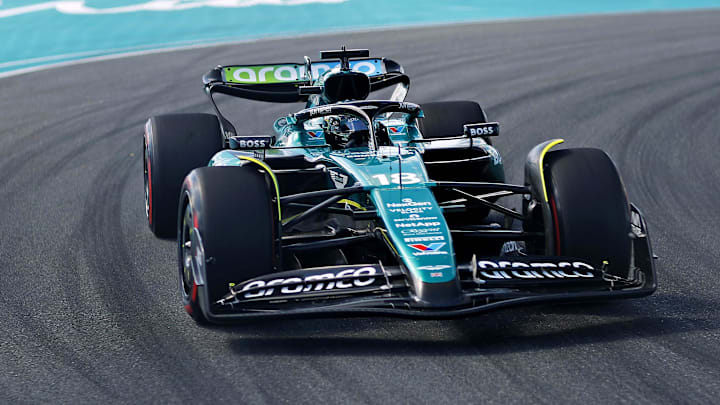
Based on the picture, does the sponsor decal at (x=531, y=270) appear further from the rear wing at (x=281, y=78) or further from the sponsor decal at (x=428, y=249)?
the rear wing at (x=281, y=78)

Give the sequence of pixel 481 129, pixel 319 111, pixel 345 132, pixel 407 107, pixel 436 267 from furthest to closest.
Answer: pixel 345 132 → pixel 407 107 → pixel 319 111 → pixel 481 129 → pixel 436 267

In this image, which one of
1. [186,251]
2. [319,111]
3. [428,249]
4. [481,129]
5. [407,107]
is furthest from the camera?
[407,107]

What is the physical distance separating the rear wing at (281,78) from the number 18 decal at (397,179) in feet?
7.88

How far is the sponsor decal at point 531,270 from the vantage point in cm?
505

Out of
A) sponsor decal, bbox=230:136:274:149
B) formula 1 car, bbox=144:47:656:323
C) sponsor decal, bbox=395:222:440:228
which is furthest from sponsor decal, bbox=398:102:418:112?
sponsor decal, bbox=395:222:440:228

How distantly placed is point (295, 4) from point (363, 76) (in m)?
15.0

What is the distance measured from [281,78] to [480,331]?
3858mm

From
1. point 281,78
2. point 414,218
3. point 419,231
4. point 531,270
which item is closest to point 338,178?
point 414,218

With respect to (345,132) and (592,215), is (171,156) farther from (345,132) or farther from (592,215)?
(592,215)

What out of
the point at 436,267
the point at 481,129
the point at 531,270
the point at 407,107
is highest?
the point at 407,107

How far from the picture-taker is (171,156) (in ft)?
24.3

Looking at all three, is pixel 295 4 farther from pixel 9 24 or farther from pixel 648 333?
pixel 648 333

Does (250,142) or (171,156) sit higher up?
(250,142)

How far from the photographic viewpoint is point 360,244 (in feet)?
18.8
